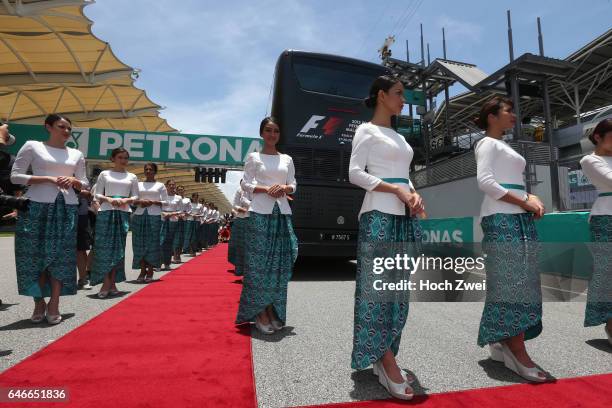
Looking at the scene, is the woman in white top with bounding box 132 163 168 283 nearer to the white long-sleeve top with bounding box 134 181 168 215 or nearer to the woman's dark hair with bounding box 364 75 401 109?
the white long-sleeve top with bounding box 134 181 168 215

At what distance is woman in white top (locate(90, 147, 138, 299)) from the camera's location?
15.0 feet

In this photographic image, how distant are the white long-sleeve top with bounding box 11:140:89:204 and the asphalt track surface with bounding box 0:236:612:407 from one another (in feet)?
3.72

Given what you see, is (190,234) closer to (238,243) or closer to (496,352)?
(238,243)

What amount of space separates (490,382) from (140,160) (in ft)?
56.7

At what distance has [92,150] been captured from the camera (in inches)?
642

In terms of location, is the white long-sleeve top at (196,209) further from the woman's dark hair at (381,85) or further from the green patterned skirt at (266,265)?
the woman's dark hair at (381,85)

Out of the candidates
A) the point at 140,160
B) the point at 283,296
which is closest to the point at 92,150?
the point at 140,160

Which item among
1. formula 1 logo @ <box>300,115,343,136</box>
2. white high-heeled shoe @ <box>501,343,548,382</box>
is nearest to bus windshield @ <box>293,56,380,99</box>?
formula 1 logo @ <box>300,115,343,136</box>

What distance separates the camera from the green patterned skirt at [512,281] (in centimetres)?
223

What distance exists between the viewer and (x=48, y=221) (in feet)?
10.6

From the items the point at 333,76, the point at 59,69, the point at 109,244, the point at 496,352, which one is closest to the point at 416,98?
the point at 333,76

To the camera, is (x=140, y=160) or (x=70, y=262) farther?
(x=140, y=160)

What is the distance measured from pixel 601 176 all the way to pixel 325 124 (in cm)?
407

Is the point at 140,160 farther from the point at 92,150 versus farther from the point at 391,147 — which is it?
the point at 391,147
